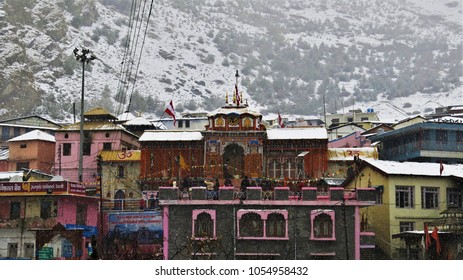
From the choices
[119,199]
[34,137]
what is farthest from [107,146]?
[119,199]

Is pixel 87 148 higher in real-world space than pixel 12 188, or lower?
higher

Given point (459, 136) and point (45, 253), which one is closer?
point (45, 253)

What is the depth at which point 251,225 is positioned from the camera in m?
38.4

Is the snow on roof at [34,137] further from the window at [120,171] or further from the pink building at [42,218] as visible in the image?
the pink building at [42,218]

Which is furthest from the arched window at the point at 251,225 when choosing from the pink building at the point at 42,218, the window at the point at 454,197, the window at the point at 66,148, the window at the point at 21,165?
the window at the point at 21,165

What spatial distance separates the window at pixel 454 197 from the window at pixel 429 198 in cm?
60

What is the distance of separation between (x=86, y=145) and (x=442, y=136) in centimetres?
2428

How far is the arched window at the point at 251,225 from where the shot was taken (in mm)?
38213

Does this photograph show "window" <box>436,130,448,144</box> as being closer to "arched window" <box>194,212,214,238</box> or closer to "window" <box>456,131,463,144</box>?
"window" <box>456,131,463,144</box>

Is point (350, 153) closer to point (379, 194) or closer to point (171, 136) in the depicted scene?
point (171, 136)

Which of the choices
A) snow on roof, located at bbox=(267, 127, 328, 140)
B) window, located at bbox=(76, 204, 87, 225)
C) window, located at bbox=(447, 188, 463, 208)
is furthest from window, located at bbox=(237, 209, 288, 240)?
snow on roof, located at bbox=(267, 127, 328, 140)

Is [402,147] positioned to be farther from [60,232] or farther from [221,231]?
[60,232]

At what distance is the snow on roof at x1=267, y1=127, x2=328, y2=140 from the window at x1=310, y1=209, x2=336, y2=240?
603 inches

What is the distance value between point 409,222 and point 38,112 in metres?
82.8
